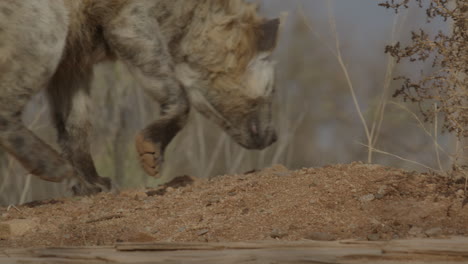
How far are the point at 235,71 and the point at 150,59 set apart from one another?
Answer: 115 cm

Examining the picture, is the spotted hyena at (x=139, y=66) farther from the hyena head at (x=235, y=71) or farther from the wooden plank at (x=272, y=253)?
the wooden plank at (x=272, y=253)

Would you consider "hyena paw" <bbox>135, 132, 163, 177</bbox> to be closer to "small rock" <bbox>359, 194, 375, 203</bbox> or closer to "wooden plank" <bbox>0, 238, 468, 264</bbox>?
"small rock" <bbox>359, 194, 375, 203</bbox>

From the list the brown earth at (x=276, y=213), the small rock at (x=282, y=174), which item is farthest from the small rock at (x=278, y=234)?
the small rock at (x=282, y=174)

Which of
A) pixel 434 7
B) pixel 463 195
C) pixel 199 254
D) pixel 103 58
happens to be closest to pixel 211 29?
pixel 103 58

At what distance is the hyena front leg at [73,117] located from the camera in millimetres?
6355

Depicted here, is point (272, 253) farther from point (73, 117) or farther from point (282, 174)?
point (73, 117)

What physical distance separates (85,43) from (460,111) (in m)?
3.04

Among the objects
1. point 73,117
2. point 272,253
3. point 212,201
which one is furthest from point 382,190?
point 73,117

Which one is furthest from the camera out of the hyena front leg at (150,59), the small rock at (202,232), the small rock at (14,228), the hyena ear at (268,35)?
the hyena ear at (268,35)

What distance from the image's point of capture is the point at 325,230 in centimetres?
371

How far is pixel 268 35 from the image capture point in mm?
6848

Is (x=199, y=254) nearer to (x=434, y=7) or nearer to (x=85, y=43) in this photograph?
(x=434, y=7)

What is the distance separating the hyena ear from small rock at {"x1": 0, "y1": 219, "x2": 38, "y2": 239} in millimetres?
3058

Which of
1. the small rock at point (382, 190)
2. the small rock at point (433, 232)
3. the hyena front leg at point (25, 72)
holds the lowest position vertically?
the small rock at point (433, 232)
